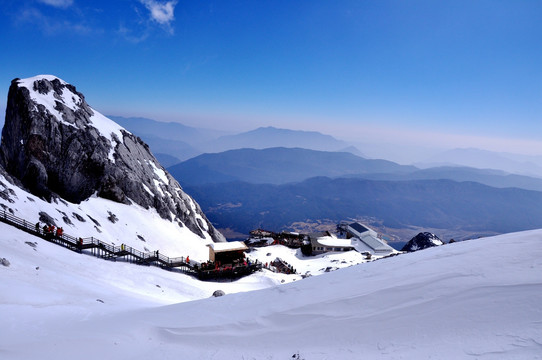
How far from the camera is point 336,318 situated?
378 inches

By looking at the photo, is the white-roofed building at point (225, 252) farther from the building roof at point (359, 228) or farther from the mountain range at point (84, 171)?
the building roof at point (359, 228)

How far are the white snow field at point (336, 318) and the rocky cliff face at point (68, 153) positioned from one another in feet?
128

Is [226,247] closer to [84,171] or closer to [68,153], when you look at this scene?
[84,171]

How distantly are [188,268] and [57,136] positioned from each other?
3851cm

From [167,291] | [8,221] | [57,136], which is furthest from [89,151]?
[167,291]

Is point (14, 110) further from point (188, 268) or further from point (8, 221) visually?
point (188, 268)

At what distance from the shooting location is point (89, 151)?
53688 mm

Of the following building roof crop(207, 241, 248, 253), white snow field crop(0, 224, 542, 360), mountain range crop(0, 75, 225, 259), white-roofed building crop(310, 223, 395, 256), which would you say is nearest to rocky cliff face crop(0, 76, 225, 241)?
mountain range crop(0, 75, 225, 259)

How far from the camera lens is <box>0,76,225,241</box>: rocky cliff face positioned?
48.5m

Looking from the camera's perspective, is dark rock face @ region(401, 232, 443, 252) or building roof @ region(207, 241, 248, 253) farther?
dark rock face @ region(401, 232, 443, 252)

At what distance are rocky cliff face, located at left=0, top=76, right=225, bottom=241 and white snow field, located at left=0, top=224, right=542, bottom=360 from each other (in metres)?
38.9

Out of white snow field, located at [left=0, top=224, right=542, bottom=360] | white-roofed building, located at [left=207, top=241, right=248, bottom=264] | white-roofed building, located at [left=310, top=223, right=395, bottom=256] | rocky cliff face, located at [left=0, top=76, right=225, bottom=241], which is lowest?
white-roofed building, located at [left=310, top=223, right=395, bottom=256]

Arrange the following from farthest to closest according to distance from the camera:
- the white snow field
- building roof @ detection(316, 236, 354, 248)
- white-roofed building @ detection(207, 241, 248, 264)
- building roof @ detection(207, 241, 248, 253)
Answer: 1. building roof @ detection(316, 236, 354, 248)
2. building roof @ detection(207, 241, 248, 253)
3. white-roofed building @ detection(207, 241, 248, 264)
4. the white snow field

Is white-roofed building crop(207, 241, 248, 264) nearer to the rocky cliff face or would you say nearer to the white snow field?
the rocky cliff face
